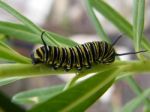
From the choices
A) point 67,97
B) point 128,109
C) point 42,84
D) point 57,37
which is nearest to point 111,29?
point 42,84

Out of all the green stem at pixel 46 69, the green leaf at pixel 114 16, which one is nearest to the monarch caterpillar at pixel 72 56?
the green stem at pixel 46 69

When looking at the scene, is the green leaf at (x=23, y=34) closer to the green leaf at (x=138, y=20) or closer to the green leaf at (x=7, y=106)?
the green leaf at (x=138, y=20)

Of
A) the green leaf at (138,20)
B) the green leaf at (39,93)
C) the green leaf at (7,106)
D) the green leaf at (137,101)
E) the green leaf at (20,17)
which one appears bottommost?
the green leaf at (137,101)

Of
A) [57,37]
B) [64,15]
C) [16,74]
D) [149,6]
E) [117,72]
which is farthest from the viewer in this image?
[64,15]

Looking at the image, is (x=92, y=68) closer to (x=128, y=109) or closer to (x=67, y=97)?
(x=67, y=97)

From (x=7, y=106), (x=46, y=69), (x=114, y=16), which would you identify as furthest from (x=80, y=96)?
(x=7, y=106)

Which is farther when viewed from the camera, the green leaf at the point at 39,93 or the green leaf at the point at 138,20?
the green leaf at the point at 39,93

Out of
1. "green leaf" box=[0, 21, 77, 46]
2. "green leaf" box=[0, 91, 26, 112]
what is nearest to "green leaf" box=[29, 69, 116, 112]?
"green leaf" box=[0, 21, 77, 46]
